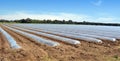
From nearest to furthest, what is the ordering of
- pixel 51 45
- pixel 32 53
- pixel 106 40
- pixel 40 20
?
pixel 32 53, pixel 51 45, pixel 106 40, pixel 40 20

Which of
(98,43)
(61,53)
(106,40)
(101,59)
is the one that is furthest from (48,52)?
(106,40)

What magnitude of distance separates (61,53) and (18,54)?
2041 mm

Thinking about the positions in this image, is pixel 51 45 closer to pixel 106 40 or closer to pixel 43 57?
pixel 43 57

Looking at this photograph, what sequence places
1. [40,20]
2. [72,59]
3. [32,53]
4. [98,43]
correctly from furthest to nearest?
1. [40,20]
2. [98,43]
3. [32,53]
4. [72,59]

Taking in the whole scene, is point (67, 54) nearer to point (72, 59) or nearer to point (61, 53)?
point (61, 53)

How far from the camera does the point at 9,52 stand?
996 centimetres

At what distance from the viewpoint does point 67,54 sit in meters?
9.87

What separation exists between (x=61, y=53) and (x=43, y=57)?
51.3 inches

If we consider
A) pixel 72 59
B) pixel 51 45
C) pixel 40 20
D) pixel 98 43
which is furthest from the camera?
pixel 40 20

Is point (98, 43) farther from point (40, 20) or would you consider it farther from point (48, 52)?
point (40, 20)

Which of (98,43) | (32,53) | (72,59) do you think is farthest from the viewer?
(98,43)

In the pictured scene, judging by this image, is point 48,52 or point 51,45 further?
point 51,45

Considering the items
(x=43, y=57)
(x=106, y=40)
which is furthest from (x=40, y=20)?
(x=43, y=57)

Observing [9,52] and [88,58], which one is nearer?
[88,58]
